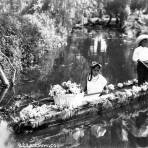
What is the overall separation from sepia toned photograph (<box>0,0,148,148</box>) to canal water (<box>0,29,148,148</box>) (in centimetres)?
2

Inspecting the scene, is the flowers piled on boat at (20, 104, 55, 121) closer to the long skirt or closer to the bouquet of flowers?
the bouquet of flowers

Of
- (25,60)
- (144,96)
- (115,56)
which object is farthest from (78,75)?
(115,56)

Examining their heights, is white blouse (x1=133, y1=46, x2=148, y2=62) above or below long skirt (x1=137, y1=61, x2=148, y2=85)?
above

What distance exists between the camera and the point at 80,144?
20.6ft

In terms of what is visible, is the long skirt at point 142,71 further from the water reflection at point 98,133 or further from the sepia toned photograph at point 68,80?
the water reflection at point 98,133

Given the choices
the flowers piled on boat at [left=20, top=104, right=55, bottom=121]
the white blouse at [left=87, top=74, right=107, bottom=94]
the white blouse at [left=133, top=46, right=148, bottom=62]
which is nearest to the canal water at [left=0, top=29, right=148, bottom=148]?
the flowers piled on boat at [left=20, top=104, right=55, bottom=121]

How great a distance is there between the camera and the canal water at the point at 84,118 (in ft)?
21.0

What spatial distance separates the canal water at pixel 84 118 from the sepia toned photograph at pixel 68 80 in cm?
2

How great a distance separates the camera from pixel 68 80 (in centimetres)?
1091

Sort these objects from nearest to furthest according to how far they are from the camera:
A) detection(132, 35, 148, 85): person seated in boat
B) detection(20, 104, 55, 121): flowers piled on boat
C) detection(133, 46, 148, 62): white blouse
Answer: detection(20, 104, 55, 121): flowers piled on boat → detection(132, 35, 148, 85): person seated in boat → detection(133, 46, 148, 62): white blouse

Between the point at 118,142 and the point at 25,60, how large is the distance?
627cm

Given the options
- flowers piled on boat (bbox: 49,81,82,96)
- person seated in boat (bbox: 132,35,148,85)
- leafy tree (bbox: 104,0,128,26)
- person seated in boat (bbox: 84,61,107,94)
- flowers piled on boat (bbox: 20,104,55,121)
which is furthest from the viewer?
leafy tree (bbox: 104,0,128,26)

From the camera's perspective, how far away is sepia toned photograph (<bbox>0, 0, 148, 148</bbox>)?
21.6ft

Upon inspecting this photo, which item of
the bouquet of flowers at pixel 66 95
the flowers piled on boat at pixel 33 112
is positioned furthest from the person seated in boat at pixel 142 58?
the flowers piled on boat at pixel 33 112
